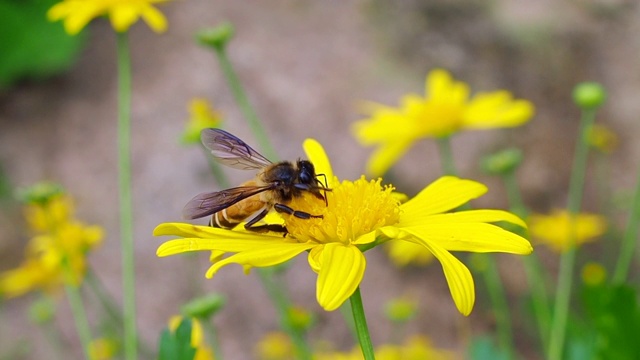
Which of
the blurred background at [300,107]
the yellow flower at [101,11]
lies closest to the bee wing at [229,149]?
the yellow flower at [101,11]

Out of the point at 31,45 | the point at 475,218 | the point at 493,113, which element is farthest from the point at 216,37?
the point at 31,45

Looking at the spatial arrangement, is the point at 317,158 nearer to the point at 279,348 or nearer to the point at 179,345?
the point at 179,345

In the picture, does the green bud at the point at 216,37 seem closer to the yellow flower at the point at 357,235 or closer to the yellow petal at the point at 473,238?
the yellow flower at the point at 357,235

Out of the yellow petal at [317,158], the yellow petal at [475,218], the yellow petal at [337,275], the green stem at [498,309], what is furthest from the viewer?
the green stem at [498,309]

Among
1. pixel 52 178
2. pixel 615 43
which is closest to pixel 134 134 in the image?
pixel 52 178

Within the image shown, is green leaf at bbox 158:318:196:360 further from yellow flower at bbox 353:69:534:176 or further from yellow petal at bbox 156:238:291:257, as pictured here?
yellow flower at bbox 353:69:534:176

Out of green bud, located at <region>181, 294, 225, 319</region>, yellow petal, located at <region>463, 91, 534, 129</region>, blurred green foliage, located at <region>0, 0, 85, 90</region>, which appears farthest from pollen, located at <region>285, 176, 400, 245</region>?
blurred green foliage, located at <region>0, 0, 85, 90</region>
